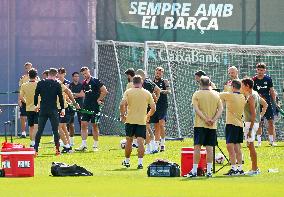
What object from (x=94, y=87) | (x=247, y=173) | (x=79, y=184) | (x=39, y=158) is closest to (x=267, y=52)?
(x=94, y=87)

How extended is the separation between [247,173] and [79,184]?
4.36 m

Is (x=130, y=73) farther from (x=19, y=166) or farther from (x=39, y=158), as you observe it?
(x=19, y=166)

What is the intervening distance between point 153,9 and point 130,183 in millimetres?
21013

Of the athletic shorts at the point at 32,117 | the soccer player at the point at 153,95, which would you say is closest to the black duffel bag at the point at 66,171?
the soccer player at the point at 153,95

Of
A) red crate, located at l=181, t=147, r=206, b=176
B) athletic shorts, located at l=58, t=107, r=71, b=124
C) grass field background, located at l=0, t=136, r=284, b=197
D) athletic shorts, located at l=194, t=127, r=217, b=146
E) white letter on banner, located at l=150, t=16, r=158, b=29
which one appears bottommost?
grass field background, located at l=0, t=136, r=284, b=197

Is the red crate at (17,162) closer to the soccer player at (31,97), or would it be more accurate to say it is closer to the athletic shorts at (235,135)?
the athletic shorts at (235,135)

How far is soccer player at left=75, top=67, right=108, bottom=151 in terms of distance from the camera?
35.0 meters

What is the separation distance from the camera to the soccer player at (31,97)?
3491 cm

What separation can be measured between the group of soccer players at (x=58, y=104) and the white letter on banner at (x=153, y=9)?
740 cm

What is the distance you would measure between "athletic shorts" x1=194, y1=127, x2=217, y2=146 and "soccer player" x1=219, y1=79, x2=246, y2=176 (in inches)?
23.7

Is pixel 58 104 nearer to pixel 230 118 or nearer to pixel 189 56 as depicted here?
pixel 189 56

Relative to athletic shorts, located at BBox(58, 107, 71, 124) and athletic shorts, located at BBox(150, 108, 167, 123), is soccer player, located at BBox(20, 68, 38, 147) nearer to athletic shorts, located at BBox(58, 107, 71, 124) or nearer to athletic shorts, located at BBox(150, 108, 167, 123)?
athletic shorts, located at BBox(58, 107, 71, 124)

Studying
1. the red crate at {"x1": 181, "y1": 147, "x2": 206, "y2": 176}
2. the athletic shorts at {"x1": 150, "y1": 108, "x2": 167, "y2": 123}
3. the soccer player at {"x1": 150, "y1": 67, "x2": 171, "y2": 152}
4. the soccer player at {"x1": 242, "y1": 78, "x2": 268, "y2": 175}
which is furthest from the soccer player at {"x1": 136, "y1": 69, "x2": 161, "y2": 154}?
the red crate at {"x1": 181, "y1": 147, "x2": 206, "y2": 176}

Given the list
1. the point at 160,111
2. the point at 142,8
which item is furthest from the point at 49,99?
the point at 142,8
